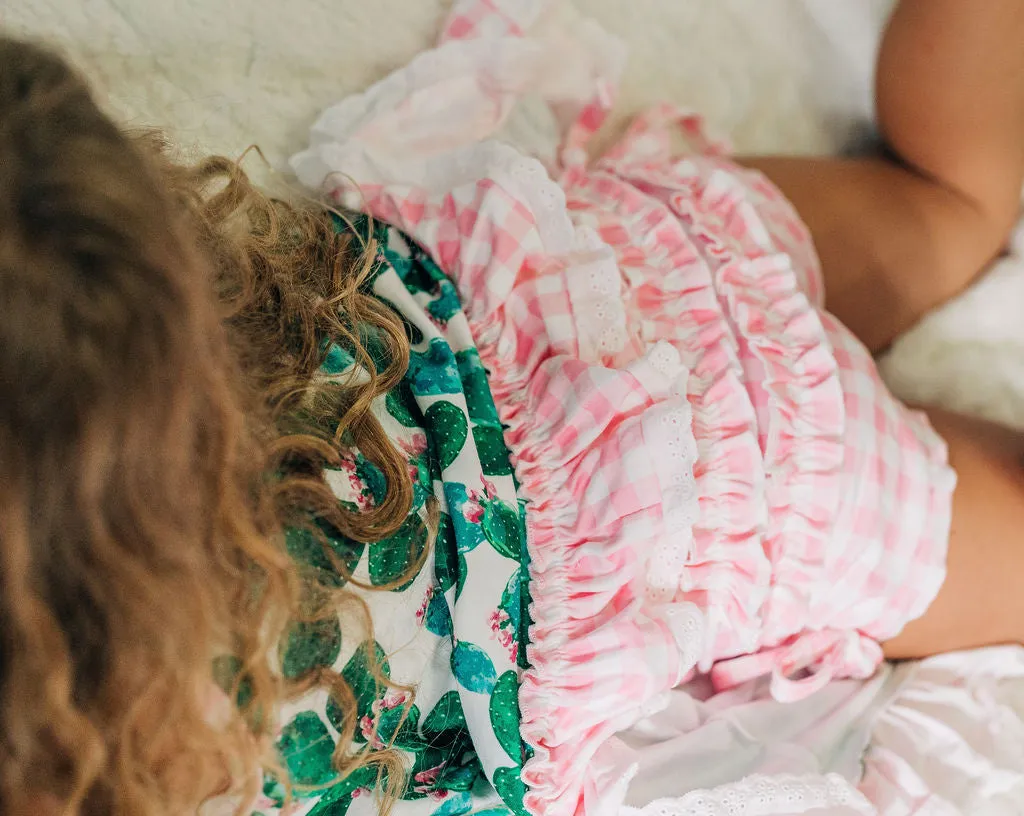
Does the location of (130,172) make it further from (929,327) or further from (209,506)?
(929,327)

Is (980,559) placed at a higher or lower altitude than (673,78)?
lower

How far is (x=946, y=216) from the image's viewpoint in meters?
0.87

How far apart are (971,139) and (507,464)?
559 millimetres

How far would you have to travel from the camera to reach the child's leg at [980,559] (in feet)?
2.45

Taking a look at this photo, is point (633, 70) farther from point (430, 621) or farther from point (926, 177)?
point (430, 621)

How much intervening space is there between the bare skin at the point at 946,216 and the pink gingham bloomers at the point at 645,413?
0.14ft

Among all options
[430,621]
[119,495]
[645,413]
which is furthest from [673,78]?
[119,495]

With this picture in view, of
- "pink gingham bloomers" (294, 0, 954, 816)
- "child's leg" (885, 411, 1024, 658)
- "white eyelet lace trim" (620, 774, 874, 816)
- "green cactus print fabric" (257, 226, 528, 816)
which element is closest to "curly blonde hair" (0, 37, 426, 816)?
"green cactus print fabric" (257, 226, 528, 816)

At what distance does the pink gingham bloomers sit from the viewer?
62 cm

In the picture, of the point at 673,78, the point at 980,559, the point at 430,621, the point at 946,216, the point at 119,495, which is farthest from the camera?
the point at 673,78

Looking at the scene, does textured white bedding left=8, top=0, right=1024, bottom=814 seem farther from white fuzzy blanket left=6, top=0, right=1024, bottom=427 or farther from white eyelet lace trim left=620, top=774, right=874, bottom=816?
white eyelet lace trim left=620, top=774, right=874, bottom=816

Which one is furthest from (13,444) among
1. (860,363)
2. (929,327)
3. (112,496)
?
(929,327)

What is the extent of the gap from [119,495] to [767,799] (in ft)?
1.65

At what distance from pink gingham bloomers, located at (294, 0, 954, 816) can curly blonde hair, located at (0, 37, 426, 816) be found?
19 centimetres
